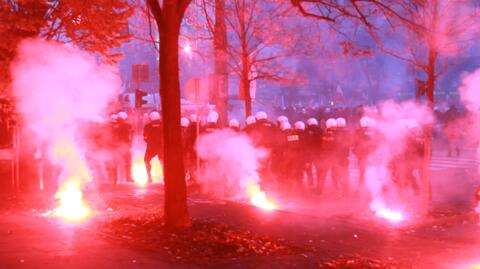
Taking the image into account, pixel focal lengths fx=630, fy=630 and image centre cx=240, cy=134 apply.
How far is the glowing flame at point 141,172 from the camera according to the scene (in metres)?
18.0

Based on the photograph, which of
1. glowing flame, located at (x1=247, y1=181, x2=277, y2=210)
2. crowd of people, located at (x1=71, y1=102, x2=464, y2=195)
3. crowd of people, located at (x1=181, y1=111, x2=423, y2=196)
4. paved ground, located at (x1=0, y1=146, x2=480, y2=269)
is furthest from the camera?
crowd of people, located at (x1=181, y1=111, x2=423, y2=196)

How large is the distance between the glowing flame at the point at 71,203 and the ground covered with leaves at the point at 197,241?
116cm

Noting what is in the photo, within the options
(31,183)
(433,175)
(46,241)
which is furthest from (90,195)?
(433,175)

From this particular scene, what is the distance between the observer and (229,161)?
1584 cm

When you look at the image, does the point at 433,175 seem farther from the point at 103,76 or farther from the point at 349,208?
the point at 103,76

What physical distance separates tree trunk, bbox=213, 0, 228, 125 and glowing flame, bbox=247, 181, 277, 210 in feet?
11.3

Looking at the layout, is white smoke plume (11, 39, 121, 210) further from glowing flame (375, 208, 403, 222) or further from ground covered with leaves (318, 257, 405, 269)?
ground covered with leaves (318, 257, 405, 269)

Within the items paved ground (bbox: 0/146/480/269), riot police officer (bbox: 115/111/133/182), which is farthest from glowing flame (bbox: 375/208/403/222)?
riot police officer (bbox: 115/111/133/182)

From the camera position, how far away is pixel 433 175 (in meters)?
20.3

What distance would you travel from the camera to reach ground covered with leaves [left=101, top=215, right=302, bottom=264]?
8.17 meters

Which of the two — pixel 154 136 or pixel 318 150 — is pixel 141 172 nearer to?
pixel 154 136

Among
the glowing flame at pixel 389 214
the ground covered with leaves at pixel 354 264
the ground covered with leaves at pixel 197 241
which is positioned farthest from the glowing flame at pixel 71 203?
the glowing flame at pixel 389 214

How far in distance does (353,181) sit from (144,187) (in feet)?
21.5

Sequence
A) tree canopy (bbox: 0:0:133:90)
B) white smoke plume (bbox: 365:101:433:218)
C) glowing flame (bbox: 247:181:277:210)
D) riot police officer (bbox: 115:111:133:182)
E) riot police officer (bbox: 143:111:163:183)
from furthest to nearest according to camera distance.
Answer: riot police officer (bbox: 115:111:133:182) < riot police officer (bbox: 143:111:163:183) < white smoke plume (bbox: 365:101:433:218) < tree canopy (bbox: 0:0:133:90) < glowing flame (bbox: 247:181:277:210)
